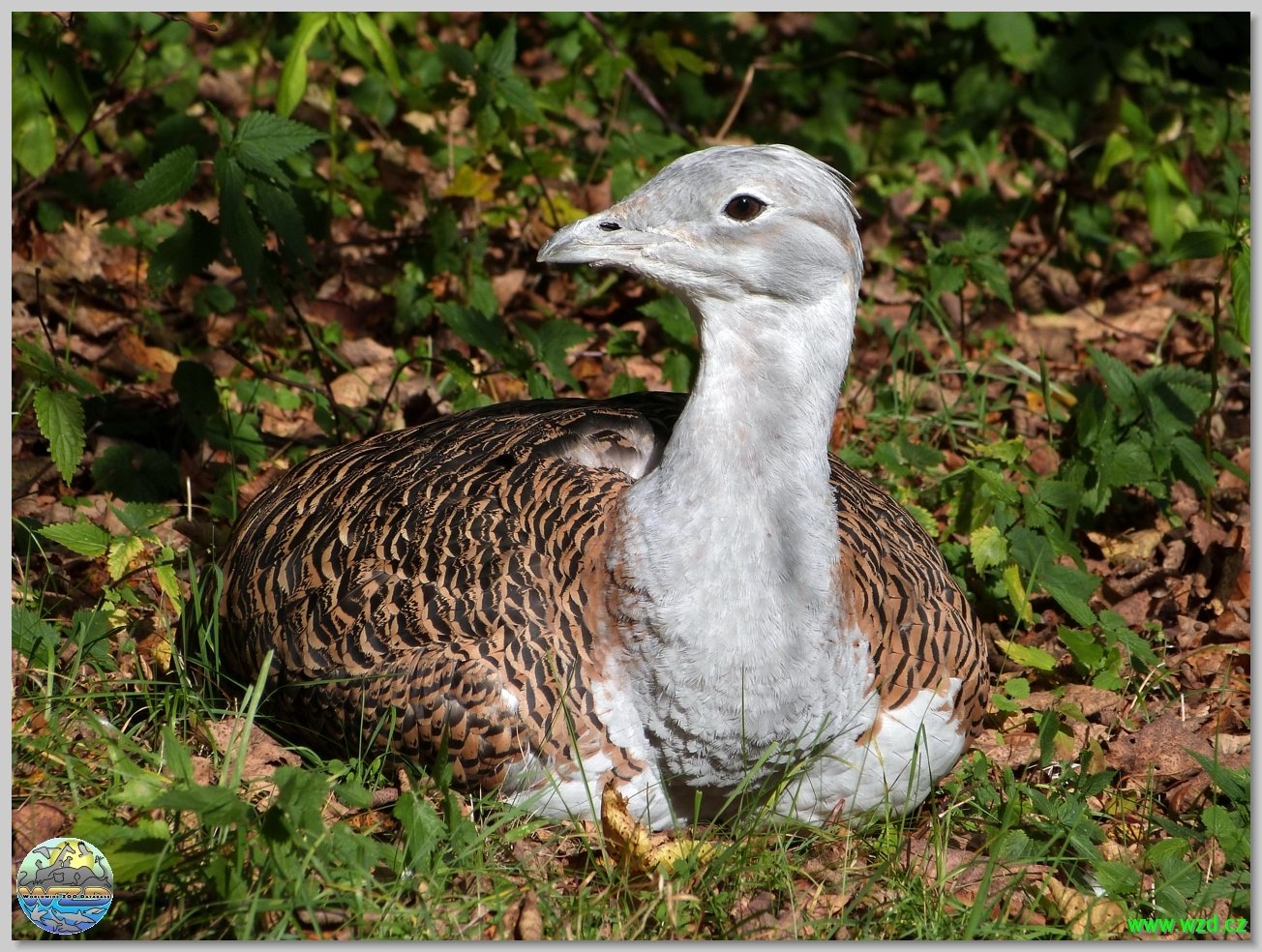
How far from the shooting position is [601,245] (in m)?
3.45

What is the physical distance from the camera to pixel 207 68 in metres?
7.39

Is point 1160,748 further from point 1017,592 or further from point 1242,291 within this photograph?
point 1242,291

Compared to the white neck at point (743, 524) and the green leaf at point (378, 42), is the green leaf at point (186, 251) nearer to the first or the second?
the green leaf at point (378, 42)

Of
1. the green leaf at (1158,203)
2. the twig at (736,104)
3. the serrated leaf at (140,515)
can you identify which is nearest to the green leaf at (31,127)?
the serrated leaf at (140,515)

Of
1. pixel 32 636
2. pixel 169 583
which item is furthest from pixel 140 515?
pixel 32 636

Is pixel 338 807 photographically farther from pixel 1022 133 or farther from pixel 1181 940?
pixel 1022 133

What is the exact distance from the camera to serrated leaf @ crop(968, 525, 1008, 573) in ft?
15.3

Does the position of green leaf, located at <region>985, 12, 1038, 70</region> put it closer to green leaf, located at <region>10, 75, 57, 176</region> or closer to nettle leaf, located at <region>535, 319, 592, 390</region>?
nettle leaf, located at <region>535, 319, 592, 390</region>

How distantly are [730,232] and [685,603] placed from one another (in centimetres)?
93

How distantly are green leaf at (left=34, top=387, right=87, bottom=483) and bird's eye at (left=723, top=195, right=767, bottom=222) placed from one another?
83.3 inches

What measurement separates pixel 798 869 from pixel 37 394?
8.62ft

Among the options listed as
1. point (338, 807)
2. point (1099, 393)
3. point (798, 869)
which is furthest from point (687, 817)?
point (1099, 393)

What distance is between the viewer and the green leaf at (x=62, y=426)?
4121 mm

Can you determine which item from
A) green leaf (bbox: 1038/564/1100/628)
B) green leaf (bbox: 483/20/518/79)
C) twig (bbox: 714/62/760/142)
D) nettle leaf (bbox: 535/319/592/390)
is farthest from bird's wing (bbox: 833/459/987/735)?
twig (bbox: 714/62/760/142)
